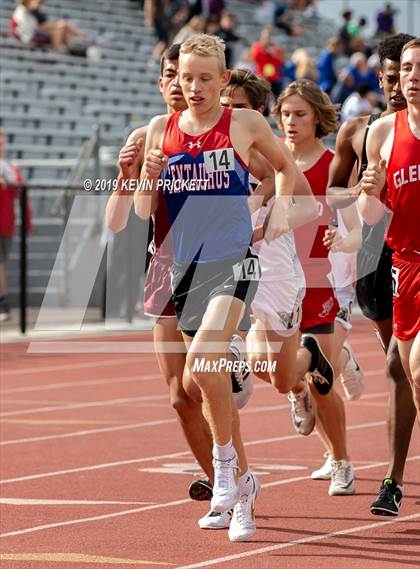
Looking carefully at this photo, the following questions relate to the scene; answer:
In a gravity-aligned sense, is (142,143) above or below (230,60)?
above

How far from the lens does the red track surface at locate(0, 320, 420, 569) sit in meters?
6.48

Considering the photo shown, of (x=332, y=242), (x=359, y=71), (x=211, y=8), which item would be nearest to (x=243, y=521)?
(x=332, y=242)

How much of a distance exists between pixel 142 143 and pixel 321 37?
36847 mm

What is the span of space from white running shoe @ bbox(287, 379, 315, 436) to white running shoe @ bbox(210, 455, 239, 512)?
1.89 metres

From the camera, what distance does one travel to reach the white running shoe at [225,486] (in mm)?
6844

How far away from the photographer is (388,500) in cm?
745

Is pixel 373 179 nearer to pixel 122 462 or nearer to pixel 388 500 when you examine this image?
pixel 388 500

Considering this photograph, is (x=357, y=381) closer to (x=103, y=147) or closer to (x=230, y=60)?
(x=103, y=147)

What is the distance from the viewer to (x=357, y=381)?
9867 mm

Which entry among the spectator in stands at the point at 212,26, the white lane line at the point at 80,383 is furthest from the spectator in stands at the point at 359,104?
the white lane line at the point at 80,383

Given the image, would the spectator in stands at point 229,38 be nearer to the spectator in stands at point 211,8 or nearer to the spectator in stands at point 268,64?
the spectator in stands at point 211,8

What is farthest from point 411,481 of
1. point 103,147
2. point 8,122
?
point 8,122

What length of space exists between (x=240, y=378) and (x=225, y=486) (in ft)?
3.08

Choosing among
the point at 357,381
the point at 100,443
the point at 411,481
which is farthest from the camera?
the point at 100,443
